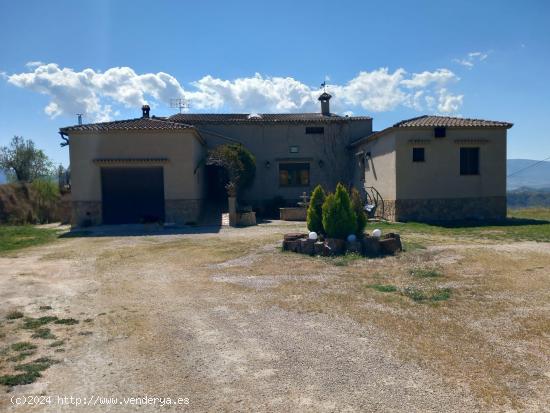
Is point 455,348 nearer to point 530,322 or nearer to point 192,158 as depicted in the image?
point 530,322

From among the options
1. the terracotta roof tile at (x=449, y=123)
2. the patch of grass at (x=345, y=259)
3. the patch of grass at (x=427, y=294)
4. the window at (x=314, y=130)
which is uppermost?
the window at (x=314, y=130)

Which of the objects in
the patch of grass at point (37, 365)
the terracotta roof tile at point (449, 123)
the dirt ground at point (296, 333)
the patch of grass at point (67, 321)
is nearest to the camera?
the dirt ground at point (296, 333)

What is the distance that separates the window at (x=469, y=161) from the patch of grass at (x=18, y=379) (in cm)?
1902

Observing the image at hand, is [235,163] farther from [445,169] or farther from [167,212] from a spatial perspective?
[445,169]

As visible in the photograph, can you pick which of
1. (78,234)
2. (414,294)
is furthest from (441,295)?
(78,234)

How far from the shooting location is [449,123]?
19.0 metres

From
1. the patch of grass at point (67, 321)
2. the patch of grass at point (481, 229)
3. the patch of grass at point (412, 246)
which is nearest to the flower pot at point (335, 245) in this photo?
the patch of grass at point (412, 246)

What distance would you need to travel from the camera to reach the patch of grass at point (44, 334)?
4.96 metres

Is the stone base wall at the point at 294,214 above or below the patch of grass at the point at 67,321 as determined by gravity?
above

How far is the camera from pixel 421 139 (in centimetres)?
1859

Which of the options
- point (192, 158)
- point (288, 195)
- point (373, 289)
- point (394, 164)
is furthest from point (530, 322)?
point (288, 195)

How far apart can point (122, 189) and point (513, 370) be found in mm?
18695

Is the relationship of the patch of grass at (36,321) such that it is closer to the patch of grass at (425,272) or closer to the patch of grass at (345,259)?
the patch of grass at (345,259)

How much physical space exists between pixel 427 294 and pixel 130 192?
54.0 ft
